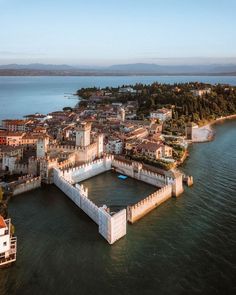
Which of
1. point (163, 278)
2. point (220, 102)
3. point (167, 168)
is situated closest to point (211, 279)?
point (163, 278)

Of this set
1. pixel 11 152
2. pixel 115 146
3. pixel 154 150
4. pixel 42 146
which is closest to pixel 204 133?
pixel 115 146

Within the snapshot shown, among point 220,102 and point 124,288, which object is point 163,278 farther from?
point 220,102

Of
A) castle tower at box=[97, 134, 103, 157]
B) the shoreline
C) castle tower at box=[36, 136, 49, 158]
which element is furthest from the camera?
the shoreline

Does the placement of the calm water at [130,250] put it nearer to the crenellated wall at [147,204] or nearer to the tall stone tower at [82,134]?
the crenellated wall at [147,204]

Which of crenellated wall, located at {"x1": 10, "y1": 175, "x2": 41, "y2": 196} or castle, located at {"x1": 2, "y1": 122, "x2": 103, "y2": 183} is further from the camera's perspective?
castle, located at {"x1": 2, "y1": 122, "x2": 103, "y2": 183}

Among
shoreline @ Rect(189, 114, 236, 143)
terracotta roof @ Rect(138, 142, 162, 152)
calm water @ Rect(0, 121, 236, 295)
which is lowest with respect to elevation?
calm water @ Rect(0, 121, 236, 295)

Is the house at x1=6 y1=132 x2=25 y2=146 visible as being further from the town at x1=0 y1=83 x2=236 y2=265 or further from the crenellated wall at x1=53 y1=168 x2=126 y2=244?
the crenellated wall at x1=53 y1=168 x2=126 y2=244

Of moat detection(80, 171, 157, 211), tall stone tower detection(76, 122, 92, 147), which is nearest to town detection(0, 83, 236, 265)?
tall stone tower detection(76, 122, 92, 147)
